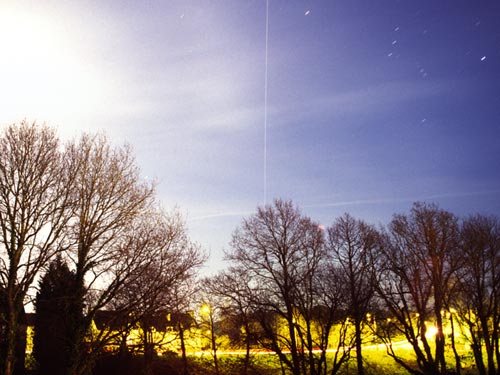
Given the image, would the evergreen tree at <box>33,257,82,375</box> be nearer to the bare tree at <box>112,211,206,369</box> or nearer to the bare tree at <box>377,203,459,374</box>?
the bare tree at <box>112,211,206,369</box>

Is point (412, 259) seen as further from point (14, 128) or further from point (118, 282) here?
point (14, 128)

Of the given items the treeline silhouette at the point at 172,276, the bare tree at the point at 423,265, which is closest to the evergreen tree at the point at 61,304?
the treeline silhouette at the point at 172,276

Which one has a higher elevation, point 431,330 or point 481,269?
point 481,269

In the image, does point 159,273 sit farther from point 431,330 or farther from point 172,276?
point 431,330

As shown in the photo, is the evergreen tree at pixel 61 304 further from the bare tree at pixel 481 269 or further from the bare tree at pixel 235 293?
the bare tree at pixel 481 269

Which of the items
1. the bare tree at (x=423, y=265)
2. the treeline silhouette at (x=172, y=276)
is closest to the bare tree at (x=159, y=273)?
the treeline silhouette at (x=172, y=276)

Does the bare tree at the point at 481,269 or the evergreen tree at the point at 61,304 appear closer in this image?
the evergreen tree at the point at 61,304

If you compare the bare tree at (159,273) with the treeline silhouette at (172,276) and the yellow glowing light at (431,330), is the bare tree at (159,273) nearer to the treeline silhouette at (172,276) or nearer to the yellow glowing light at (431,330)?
the treeline silhouette at (172,276)

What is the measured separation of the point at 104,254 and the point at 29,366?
74.8 ft

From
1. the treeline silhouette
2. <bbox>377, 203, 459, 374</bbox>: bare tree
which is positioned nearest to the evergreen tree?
the treeline silhouette

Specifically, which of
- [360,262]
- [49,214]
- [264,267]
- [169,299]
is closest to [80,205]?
[49,214]

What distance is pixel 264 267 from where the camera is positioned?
27266 mm

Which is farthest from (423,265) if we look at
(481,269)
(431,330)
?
(431,330)

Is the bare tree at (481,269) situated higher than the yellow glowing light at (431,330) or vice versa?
the bare tree at (481,269)
